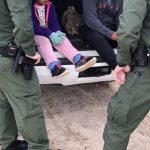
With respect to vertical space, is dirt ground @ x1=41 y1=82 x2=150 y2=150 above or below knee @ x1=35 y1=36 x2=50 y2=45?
below

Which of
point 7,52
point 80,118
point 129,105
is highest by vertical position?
point 7,52

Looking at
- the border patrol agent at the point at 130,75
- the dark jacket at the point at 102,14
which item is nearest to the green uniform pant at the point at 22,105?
the border patrol agent at the point at 130,75

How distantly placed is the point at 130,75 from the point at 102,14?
4.56 ft

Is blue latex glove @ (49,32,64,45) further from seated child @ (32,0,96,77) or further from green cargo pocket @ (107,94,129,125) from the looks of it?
green cargo pocket @ (107,94,129,125)

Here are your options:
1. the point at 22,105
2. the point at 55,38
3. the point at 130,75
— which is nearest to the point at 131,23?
the point at 130,75

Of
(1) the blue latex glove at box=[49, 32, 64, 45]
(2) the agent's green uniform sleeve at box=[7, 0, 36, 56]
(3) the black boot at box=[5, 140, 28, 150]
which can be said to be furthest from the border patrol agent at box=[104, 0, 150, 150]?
(1) the blue latex glove at box=[49, 32, 64, 45]

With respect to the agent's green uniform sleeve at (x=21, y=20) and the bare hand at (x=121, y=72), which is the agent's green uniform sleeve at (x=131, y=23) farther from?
the agent's green uniform sleeve at (x=21, y=20)

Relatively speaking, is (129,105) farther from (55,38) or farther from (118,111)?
(55,38)

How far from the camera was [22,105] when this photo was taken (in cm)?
370

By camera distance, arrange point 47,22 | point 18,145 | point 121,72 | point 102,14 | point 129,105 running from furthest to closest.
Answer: point 102,14, point 47,22, point 18,145, point 121,72, point 129,105

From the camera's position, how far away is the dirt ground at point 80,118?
4371 mm

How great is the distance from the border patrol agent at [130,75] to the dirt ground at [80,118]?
2.17ft

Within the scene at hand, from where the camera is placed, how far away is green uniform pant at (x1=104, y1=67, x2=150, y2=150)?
3.52 m

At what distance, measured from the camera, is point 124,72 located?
11.9 ft
